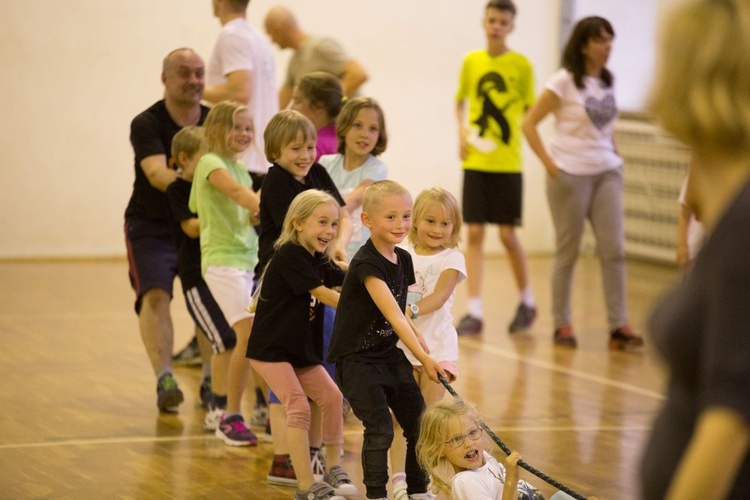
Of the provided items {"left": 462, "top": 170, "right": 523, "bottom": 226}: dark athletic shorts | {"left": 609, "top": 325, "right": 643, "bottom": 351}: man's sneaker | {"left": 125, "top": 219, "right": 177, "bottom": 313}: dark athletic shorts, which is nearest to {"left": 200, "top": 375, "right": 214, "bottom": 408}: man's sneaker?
{"left": 125, "top": 219, "right": 177, "bottom": 313}: dark athletic shorts

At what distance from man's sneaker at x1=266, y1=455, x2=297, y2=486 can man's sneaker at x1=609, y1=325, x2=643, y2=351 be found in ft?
10.5

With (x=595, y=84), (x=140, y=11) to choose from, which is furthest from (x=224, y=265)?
(x=140, y=11)

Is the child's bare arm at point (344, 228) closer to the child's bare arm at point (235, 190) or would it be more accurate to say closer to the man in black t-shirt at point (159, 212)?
the child's bare arm at point (235, 190)

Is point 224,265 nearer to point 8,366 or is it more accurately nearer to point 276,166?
point 276,166

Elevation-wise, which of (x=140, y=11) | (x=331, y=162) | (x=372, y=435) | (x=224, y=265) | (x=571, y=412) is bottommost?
(x=571, y=412)

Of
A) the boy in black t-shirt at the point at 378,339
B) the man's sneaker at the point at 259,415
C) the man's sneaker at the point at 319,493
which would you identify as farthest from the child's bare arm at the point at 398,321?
the man's sneaker at the point at 259,415

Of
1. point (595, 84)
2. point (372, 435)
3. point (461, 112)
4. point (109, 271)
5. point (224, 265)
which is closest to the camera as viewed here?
point (372, 435)

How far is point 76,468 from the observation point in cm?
419

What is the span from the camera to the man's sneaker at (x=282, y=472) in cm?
404

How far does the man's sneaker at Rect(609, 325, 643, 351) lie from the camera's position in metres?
6.74

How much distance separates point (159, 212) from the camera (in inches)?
204

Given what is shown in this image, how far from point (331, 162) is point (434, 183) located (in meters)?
5.74

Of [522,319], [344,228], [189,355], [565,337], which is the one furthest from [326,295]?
[522,319]

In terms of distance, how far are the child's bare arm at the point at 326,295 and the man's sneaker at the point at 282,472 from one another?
0.64m
